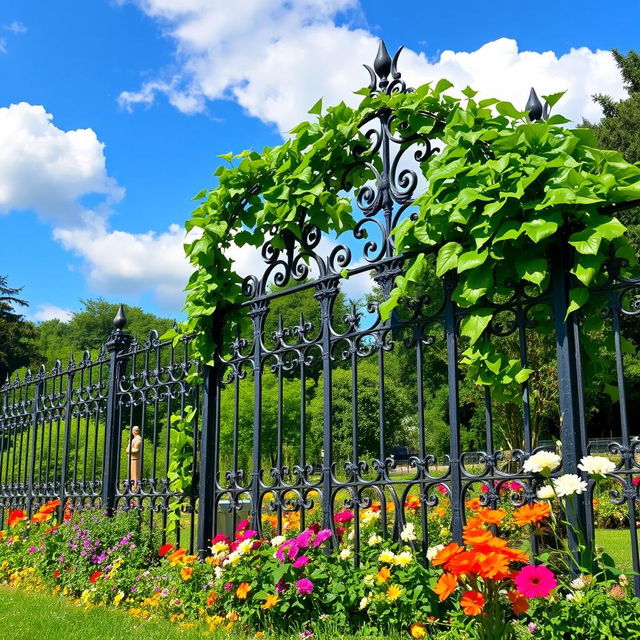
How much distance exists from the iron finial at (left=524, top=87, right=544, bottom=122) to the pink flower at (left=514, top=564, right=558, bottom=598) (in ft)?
8.20

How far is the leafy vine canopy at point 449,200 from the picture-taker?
3430 millimetres

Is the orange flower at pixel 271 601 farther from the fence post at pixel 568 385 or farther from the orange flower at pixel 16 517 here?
the orange flower at pixel 16 517

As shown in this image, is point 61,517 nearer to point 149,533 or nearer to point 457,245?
point 149,533

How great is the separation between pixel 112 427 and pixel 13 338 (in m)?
32.1

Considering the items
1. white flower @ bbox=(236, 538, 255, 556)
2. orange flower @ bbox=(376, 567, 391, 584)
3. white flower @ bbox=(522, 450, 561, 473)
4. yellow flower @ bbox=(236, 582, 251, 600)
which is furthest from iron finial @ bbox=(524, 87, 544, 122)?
yellow flower @ bbox=(236, 582, 251, 600)

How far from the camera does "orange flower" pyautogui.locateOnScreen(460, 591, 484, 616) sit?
2883mm

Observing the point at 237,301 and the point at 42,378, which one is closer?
the point at 237,301

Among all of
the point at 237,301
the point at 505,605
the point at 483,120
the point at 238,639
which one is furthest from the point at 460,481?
the point at 237,301

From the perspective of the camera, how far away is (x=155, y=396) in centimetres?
652

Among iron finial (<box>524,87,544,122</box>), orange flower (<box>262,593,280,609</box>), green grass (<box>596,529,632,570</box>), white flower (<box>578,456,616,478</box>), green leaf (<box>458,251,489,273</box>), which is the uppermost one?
iron finial (<box>524,87,544,122</box>)

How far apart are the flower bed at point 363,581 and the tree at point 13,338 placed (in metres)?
29.9

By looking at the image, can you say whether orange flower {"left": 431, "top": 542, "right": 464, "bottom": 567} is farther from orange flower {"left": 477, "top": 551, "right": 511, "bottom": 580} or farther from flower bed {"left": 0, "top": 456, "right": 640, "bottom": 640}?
orange flower {"left": 477, "top": 551, "right": 511, "bottom": 580}

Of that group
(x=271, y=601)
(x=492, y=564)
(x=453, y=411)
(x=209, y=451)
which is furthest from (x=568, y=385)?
(x=209, y=451)

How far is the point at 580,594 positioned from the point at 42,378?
26.6 ft
